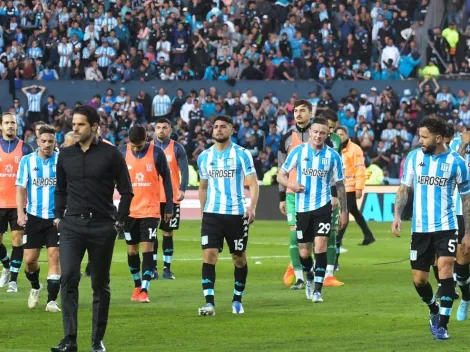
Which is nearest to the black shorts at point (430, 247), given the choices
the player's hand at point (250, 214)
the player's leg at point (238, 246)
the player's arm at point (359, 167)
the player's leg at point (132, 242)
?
the player's hand at point (250, 214)

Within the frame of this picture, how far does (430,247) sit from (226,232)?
285 cm

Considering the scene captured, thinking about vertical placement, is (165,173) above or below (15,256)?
above

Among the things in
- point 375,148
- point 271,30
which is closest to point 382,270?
point 375,148

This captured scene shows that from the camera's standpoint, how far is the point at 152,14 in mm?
41406

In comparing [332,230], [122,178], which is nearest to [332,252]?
[332,230]

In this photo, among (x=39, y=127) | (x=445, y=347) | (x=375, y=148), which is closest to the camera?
(x=445, y=347)

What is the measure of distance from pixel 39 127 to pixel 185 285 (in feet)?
13.6

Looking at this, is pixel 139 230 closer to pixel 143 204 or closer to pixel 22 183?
pixel 143 204

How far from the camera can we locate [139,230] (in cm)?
1627

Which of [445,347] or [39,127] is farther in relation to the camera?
[39,127]

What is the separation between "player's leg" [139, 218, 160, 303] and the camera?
612 inches

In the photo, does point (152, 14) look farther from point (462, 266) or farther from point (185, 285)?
point (462, 266)

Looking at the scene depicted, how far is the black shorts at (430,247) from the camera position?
12000 mm

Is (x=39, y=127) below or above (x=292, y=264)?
above
